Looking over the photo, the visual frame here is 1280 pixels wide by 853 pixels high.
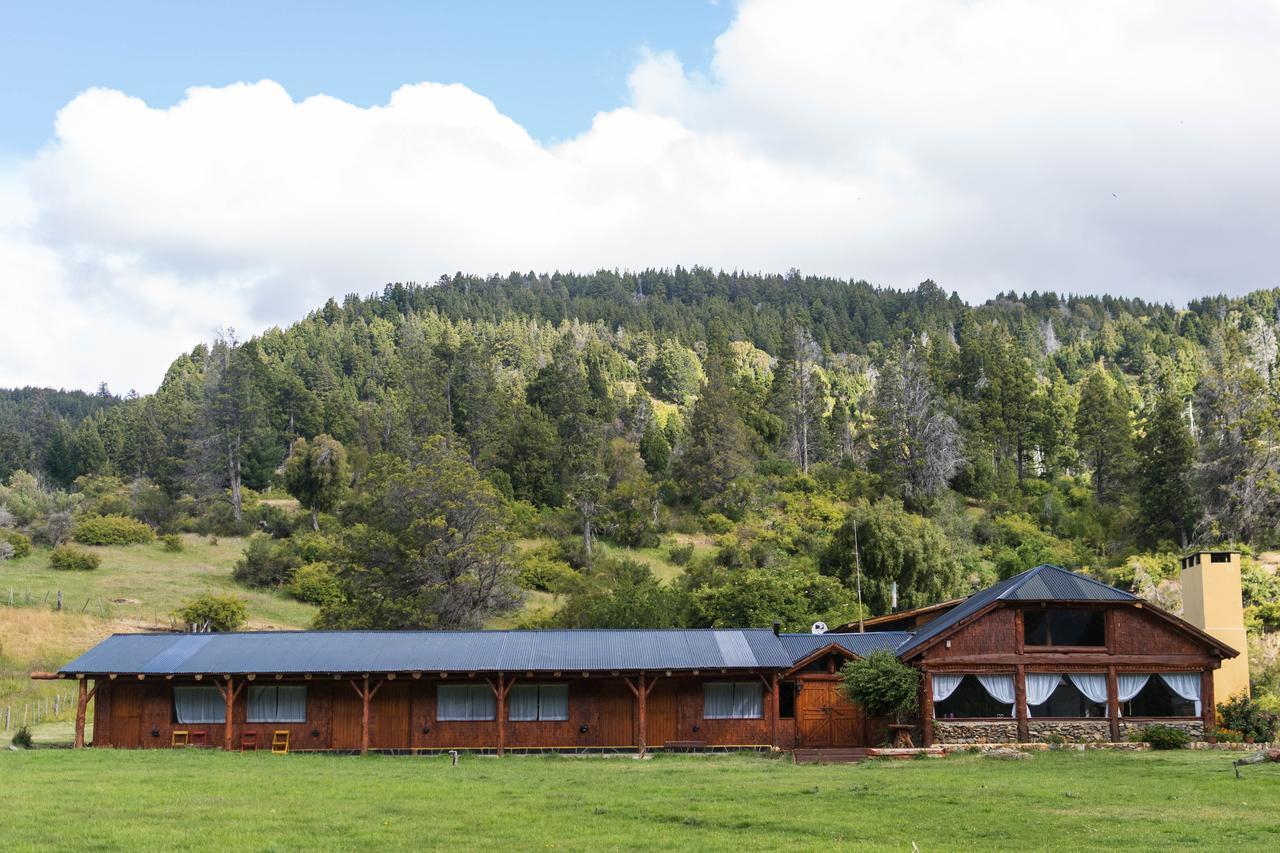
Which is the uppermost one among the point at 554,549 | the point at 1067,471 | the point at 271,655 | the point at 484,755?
the point at 1067,471

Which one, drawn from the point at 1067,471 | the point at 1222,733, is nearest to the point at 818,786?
the point at 1222,733

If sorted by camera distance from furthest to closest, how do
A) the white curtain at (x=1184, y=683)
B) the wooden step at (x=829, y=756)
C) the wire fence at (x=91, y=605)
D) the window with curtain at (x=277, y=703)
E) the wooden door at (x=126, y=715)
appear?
1. the wire fence at (x=91, y=605)
2. the window with curtain at (x=277, y=703)
3. the wooden door at (x=126, y=715)
4. the white curtain at (x=1184, y=683)
5. the wooden step at (x=829, y=756)

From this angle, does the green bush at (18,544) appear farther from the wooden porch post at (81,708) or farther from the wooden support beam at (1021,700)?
the wooden support beam at (1021,700)

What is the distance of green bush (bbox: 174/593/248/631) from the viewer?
178ft

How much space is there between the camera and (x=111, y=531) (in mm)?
77000

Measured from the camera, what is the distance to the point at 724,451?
8425 cm

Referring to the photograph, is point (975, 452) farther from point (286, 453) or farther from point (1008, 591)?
point (286, 453)

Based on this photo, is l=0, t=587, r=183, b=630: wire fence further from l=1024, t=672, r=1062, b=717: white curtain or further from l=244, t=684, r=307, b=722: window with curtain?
l=1024, t=672, r=1062, b=717: white curtain

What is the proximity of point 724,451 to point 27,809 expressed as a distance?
67736 millimetres

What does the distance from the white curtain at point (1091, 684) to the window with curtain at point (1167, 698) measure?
1.88 feet

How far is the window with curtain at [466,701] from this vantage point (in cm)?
3372

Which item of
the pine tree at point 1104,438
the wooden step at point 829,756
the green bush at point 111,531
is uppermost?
the pine tree at point 1104,438

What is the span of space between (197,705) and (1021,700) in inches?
882

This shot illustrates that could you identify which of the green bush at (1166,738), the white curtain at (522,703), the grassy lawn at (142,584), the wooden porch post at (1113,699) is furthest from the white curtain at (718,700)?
the grassy lawn at (142,584)
